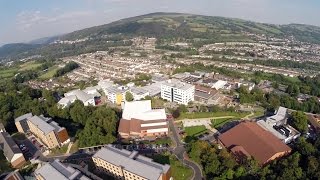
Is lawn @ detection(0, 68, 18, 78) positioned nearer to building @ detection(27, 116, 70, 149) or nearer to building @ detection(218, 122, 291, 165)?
building @ detection(27, 116, 70, 149)

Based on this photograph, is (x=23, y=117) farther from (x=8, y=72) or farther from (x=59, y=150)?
(x=8, y=72)

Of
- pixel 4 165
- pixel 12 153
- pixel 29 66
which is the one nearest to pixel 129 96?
pixel 12 153

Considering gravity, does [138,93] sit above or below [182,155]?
above

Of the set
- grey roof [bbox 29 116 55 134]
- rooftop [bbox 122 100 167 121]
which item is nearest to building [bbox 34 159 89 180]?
grey roof [bbox 29 116 55 134]

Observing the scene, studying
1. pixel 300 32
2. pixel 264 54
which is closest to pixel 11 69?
pixel 264 54

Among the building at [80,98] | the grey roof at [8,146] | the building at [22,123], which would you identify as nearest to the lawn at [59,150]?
the grey roof at [8,146]
